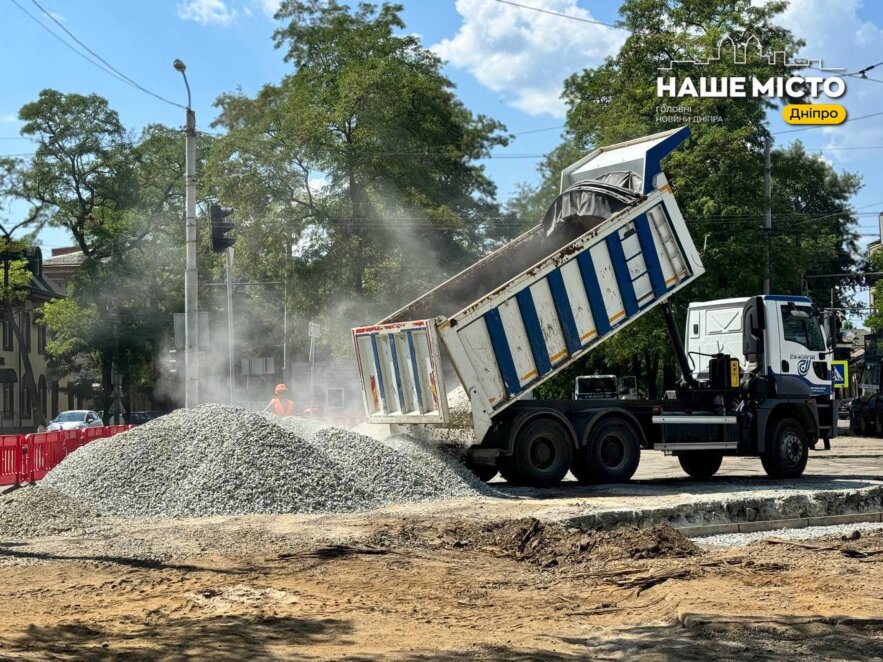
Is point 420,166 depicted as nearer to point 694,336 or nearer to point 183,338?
point 183,338

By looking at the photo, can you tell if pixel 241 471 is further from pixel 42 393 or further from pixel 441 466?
pixel 42 393

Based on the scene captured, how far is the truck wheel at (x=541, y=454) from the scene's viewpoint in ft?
50.8

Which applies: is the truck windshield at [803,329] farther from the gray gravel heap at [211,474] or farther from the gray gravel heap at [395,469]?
the gray gravel heap at [211,474]

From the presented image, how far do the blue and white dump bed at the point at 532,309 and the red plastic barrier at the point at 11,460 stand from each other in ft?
17.7

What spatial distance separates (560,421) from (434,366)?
234 centimetres

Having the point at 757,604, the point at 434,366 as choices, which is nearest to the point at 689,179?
the point at 434,366

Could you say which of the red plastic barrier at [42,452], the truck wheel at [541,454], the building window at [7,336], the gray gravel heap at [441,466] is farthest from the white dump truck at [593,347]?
the building window at [7,336]

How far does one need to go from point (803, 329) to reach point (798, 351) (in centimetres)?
38

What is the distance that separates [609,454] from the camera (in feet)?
54.0

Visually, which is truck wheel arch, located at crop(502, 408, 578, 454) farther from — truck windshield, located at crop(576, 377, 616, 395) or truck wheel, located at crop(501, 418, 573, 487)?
truck windshield, located at crop(576, 377, 616, 395)

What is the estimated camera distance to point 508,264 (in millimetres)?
17281

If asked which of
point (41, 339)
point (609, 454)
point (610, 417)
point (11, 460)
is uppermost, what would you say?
point (41, 339)

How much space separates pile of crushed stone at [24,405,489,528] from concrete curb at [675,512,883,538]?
11.1 ft

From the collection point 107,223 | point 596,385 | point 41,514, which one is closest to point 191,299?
point 41,514
